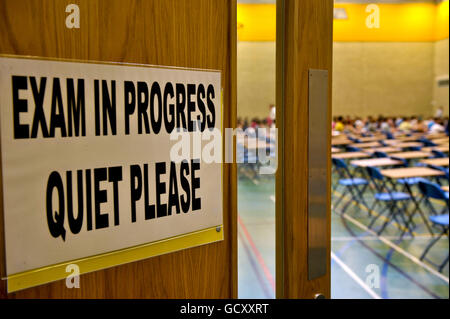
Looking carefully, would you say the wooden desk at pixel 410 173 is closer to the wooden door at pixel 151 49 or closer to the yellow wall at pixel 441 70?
the wooden door at pixel 151 49

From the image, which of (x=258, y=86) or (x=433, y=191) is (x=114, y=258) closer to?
(x=433, y=191)

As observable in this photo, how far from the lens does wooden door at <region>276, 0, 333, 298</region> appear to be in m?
1.81

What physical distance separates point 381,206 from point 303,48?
7.75m

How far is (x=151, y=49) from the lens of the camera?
1.64 metres

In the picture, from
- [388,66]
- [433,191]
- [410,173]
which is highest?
[388,66]

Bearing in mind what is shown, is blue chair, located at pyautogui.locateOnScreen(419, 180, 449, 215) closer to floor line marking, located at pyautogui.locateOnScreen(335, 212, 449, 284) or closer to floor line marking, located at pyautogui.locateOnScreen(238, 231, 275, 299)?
floor line marking, located at pyautogui.locateOnScreen(335, 212, 449, 284)

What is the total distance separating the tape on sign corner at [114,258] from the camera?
1.40m

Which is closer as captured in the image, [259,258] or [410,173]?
[259,258]

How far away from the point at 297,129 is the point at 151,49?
0.64 metres

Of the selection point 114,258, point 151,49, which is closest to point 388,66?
point 151,49

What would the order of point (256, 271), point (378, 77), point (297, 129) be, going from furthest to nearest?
point (378, 77), point (256, 271), point (297, 129)

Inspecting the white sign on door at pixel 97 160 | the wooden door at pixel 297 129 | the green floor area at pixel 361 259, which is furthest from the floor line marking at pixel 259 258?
the white sign on door at pixel 97 160

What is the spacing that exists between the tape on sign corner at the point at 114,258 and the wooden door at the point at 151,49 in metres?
0.02
